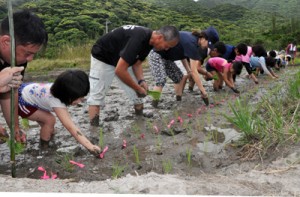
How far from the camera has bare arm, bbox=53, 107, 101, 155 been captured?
2589 mm

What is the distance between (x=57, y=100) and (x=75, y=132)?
0.41 m

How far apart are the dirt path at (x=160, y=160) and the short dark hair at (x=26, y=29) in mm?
952

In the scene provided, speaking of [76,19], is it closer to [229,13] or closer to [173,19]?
[173,19]

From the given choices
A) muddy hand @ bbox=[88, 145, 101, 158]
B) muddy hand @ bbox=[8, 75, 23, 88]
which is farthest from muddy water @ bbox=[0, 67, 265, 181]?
muddy hand @ bbox=[8, 75, 23, 88]

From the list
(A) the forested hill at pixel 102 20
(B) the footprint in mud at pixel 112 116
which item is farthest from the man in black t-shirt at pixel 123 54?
(A) the forested hill at pixel 102 20

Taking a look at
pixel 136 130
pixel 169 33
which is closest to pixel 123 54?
pixel 169 33

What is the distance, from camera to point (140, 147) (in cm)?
310

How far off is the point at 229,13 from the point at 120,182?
3277 centimetres

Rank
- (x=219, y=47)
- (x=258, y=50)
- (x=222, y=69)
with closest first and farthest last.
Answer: (x=222, y=69) < (x=219, y=47) < (x=258, y=50)

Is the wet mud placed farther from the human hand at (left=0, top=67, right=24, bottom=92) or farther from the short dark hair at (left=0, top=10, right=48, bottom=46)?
the short dark hair at (left=0, top=10, right=48, bottom=46)

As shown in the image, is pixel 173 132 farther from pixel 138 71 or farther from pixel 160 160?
pixel 138 71

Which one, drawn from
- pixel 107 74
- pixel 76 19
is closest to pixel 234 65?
pixel 107 74

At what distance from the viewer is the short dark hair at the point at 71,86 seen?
2.73m

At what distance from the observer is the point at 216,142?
3.05 metres
